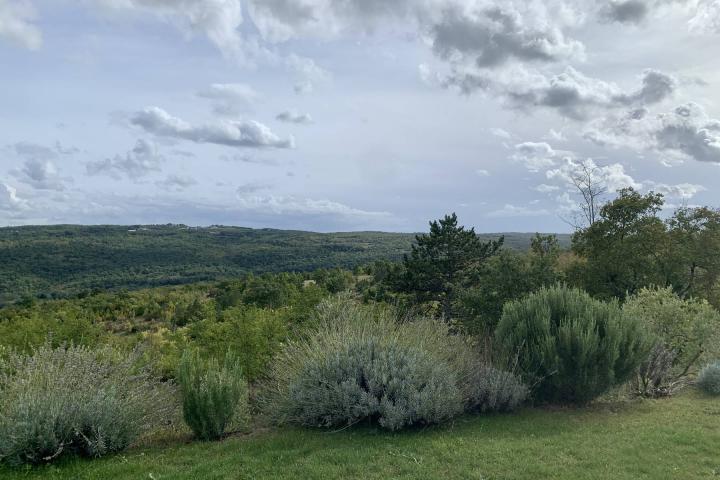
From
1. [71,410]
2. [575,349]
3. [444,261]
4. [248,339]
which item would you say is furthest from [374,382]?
[444,261]

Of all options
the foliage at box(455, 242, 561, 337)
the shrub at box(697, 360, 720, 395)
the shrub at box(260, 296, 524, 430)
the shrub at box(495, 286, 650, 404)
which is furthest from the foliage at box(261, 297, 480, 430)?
the foliage at box(455, 242, 561, 337)

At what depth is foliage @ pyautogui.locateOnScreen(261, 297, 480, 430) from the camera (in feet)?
27.4

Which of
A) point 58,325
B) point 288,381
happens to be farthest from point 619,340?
point 58,325

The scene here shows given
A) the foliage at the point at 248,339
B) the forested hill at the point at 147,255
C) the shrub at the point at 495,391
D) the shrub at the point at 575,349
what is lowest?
the forested hill at the point at 147,255

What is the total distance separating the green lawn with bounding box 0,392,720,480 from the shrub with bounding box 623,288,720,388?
4682 mm

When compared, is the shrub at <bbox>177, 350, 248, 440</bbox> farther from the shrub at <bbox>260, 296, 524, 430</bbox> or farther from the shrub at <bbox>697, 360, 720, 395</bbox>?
the shrub at <bbox>697, 360, 720, 395</bbox>

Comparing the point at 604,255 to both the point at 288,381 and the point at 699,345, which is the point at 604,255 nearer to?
the point at 699,345

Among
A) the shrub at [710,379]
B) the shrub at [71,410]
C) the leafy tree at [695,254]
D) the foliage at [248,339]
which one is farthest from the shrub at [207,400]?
the leafy tree at [695,254]

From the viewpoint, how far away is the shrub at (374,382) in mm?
8352

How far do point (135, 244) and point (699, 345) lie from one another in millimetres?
132819

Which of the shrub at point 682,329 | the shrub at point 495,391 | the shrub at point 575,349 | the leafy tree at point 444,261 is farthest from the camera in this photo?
the leafy tree at point 444,261

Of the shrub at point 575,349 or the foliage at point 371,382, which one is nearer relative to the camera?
the foliage at point 371,382

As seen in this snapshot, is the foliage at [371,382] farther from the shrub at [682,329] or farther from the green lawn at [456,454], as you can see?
the shrub at [682,329]

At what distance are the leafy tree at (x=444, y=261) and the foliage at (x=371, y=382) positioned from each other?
14841mm
